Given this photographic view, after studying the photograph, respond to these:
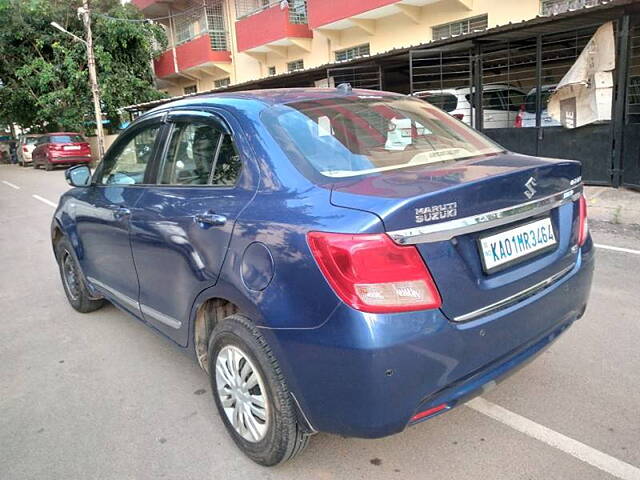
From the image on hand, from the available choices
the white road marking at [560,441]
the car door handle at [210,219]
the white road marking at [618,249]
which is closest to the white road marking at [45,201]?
the car door handle at [210,219]

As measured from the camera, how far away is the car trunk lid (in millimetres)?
1945

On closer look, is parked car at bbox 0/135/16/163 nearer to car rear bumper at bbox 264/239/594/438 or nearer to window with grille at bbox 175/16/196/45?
window with grille at bbox 175/16/196/45

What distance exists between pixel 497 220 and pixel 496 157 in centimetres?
69

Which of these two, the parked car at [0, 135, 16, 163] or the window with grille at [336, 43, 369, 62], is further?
the parked car at [0, 135, 16, 163]

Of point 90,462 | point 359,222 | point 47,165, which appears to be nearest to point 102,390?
point 90,462

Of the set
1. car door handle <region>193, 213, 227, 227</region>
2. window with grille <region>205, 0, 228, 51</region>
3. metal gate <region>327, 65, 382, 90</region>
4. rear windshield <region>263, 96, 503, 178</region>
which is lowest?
car door handle <region>193, 213, 227, 227</region>

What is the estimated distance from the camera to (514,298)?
2.23 metres

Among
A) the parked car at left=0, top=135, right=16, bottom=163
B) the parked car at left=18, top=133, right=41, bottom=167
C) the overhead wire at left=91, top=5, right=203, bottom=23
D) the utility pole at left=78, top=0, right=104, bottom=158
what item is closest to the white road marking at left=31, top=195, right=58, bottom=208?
the utility pole at left=78, top=0, right=104, bottom=158

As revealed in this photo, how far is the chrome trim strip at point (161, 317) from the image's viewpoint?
2.92 metres

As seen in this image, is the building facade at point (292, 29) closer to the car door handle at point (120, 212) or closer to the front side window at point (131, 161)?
the front side window at point (131, 161)

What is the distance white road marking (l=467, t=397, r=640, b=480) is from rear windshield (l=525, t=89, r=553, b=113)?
8.34 m

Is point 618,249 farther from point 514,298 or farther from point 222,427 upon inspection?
point 222,427

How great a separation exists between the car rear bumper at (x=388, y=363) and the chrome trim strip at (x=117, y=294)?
1586mm

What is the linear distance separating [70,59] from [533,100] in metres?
21.2
